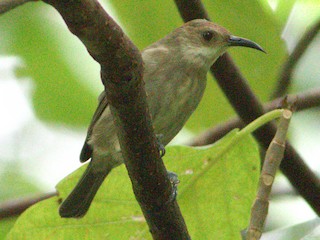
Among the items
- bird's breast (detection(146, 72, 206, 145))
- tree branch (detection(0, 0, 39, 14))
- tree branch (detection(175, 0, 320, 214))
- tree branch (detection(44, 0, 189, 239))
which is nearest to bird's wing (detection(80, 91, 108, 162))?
bird's breast (detection(146, 72, 206, 145))

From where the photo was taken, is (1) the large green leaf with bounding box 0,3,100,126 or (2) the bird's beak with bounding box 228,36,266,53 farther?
(1) the large green leaf with bounding box 0,3,100,126

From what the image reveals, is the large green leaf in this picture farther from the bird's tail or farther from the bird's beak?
the bird's beak

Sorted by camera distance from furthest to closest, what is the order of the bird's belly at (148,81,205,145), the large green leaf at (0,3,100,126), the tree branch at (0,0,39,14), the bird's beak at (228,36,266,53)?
the large green leaf at (0,3,100,126), the bird's beak at (228,36,266,53), the bird's belly at (148,81,205,145), the tree branch at (0,0,39,14)

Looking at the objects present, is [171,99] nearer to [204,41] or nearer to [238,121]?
[238,121]

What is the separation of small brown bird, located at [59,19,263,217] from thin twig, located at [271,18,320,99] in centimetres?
27

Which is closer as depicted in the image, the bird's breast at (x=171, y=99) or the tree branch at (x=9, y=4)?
the tree branch at (x=9, y=4)

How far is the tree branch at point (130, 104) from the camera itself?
1723 mm

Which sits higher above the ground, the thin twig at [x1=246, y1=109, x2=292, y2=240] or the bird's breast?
the thin twig at [x1=246, y1=109, x2=292, y2=240]

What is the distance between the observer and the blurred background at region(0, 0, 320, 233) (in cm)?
381

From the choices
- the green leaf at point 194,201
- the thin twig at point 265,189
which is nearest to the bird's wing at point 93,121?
the green leaf at point 194,201

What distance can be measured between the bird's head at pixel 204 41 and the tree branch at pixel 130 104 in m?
1.28

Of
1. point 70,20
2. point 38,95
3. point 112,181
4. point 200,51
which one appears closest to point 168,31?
point 200,51

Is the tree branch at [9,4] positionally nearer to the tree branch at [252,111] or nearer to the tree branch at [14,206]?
the tree branch at [252,111]

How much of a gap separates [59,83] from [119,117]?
2.01 metres
